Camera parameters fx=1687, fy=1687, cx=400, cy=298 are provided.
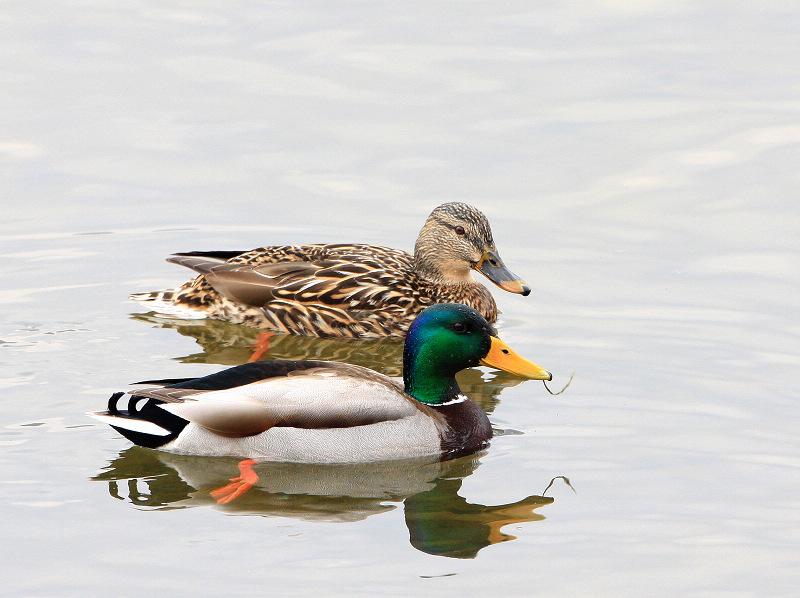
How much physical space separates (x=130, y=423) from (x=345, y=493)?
4.32ft

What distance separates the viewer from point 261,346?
12359 mm

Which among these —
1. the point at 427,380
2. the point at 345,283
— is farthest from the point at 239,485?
the point at 345,283

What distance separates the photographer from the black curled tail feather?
9664 mm

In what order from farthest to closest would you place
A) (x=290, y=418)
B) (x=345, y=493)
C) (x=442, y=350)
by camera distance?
(x=442, y=350), (x=290, y=418), (x=345, y=493)

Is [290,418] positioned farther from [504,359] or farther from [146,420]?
[504,359]

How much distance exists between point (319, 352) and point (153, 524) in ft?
11.9

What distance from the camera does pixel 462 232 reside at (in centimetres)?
1277

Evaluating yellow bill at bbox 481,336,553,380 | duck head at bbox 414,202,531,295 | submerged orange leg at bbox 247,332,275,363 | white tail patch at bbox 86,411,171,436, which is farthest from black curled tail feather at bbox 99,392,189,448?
duck head at bbox 414,202,531,295

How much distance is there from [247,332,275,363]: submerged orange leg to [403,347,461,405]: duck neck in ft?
7.08

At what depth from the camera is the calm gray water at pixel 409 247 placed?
863 cm

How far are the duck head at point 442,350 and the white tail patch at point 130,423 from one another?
1560mm

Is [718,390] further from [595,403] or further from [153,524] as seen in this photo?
[153,524]

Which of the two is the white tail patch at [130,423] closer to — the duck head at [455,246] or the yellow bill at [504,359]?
the yellow bill at [504,359]

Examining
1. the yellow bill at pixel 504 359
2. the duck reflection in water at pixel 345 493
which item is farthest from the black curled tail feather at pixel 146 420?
the yellow bill at pixel 504 359
